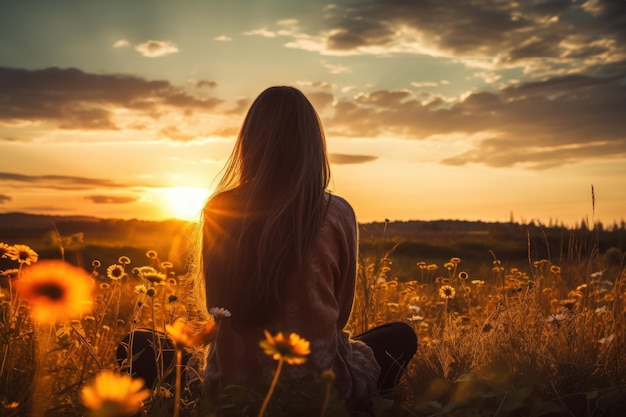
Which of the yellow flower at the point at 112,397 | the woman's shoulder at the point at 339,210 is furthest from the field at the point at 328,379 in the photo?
the woman's shoulder at the point at 339,210

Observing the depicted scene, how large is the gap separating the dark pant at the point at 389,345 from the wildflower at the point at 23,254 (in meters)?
1.70

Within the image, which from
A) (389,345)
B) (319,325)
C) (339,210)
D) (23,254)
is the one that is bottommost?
(389,345)

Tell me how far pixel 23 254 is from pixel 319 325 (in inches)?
55.5

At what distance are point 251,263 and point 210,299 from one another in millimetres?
280

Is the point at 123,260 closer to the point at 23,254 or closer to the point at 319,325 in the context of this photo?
the point at 23,254

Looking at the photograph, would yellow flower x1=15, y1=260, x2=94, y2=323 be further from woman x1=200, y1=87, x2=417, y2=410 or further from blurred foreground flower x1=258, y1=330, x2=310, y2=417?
blurred foreground flower x1=258, y1=330, x2=310, y2=417

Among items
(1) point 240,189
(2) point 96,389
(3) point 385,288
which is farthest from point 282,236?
(3) point 385,288

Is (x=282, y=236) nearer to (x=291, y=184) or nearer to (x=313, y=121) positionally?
(x=291, y=184)

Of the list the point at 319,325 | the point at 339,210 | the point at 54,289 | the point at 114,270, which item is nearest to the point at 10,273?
the point at 54,289

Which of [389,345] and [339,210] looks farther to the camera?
[389,345]

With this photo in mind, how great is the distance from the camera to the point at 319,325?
2.73m

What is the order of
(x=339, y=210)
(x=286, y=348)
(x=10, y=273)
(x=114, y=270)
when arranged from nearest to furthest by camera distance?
(x=286, y=348) < (x=10, y=273) < (x=339, y=210) < (x=114, y=270)

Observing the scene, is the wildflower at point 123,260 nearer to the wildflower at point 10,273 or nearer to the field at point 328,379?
the field at point 328,379

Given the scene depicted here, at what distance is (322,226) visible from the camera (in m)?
2.79
